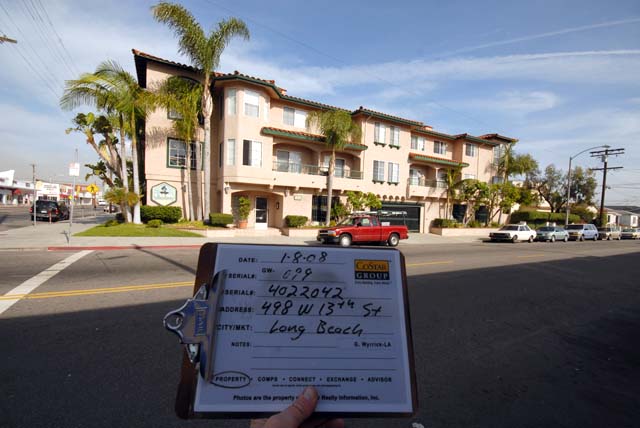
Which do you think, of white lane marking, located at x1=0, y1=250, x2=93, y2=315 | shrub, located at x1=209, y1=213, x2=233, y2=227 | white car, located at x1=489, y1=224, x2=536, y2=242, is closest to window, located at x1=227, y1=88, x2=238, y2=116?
shrub, located at x1=209, y1=213, x2=233, y2=227

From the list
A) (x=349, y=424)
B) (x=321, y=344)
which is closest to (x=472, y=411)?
(x=349, y=424)

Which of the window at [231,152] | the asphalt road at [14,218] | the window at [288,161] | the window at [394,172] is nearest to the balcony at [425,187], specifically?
the window at [394,172]

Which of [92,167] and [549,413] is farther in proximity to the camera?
[92,167]

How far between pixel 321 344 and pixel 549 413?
301cm

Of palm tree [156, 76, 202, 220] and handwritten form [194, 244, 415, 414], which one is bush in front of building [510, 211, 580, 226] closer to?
palm tree [156, 76, 202, 220]

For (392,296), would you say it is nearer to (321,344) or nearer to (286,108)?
(321,344)

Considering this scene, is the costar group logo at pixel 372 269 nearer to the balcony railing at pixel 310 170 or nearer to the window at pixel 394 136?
the balcony railing at pixel 310 170

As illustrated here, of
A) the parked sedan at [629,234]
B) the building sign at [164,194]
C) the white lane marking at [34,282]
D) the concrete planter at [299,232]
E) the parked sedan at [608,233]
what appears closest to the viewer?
the white lane marking at [34,282]

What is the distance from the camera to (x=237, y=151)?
19.8 m

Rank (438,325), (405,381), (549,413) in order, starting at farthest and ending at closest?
(438,325) → (549,413) → (405,381)

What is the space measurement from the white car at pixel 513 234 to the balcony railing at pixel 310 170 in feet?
38.4

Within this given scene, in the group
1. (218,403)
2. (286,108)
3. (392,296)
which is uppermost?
(286,108)

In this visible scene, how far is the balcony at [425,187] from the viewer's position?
2855cm

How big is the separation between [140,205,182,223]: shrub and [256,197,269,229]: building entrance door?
5329 millimetres
